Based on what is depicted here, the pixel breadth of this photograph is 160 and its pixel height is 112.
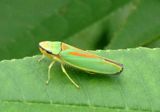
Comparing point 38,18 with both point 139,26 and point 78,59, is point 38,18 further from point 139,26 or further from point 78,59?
point 139,26

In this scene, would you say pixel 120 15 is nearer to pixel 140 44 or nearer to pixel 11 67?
pixel 140 44

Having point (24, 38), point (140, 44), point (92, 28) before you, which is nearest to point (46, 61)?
point (24, 38)

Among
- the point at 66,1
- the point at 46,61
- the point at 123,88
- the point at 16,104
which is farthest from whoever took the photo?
the point at 66,1

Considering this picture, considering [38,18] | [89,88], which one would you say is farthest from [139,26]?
[89,88]

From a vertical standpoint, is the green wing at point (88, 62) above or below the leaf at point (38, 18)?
below

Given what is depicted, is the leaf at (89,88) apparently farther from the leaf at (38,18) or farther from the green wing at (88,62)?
the leaf at (38,18)

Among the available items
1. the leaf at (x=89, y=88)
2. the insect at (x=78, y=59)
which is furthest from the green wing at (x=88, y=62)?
the leaf at (x=89, y=88)

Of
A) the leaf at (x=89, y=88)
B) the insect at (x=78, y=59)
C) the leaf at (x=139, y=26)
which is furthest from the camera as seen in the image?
the leaf at (x=139, y=26)
